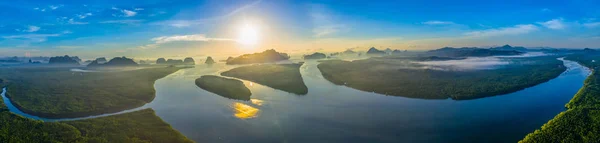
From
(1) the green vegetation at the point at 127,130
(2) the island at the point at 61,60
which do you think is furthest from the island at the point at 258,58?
(1) the green vegetation at the point at 127,130

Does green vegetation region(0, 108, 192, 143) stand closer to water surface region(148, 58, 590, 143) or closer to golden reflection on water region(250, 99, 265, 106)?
water surface region(148, 58, 590, 143)

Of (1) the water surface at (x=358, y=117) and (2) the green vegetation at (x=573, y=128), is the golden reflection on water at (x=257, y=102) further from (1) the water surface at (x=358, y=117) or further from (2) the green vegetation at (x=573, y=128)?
(2) the green vegetation at (x=573, y=128)

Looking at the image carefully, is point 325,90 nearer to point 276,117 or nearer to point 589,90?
point 276,117

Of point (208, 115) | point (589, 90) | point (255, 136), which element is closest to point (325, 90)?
point (208, 115)

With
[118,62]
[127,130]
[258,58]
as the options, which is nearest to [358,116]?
[127,130]

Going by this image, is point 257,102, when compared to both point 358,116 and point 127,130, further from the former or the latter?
point 127,130

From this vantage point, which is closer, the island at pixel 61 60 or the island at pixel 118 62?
the island at pixel 118 62
